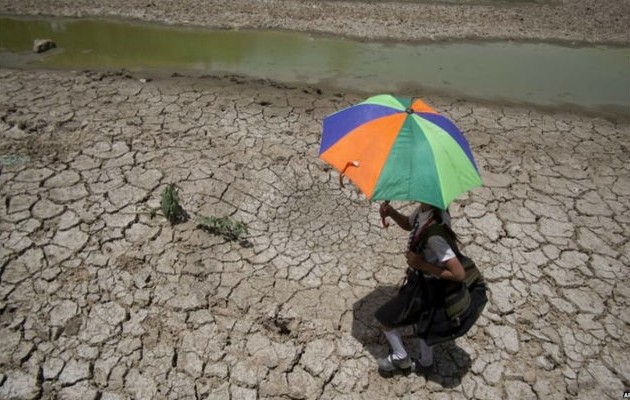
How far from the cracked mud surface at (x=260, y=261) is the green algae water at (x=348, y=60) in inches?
52.6

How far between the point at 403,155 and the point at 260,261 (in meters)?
2.04

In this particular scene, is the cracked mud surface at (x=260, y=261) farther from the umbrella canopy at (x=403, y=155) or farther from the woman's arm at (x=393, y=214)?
the umbrella canopy at (x=403, y=155)

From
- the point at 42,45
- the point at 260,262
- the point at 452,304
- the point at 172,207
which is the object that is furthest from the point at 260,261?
the point at 42,45

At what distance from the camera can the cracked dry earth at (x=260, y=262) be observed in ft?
10.3

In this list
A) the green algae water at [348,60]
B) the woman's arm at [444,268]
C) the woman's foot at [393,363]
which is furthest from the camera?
the green algae water at [348,60]

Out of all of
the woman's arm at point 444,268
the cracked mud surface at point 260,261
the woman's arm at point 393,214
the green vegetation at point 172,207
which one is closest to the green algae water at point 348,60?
the cracked mud surface at point 260,261

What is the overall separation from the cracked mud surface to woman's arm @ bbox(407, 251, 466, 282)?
41.7 inches

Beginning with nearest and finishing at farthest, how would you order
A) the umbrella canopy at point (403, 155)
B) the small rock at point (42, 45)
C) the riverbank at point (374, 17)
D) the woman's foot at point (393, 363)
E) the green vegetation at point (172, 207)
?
the umbrella canopy at point (403, 155)
the woman's foot at point (393, 363)
the green vegetation at point (172, 207)
the small rock at point (42, 45)
the riverbank at point (374, 17)

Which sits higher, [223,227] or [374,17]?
[374,17]

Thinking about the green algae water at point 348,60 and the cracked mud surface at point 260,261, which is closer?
the cracked mud surface at point 260,261

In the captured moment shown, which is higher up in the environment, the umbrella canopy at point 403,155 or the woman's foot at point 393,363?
the umbrella canopy at point 403,155

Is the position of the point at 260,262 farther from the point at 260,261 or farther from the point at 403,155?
the point at 403,155

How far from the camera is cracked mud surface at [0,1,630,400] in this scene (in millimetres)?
3135

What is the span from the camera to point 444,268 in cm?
248
